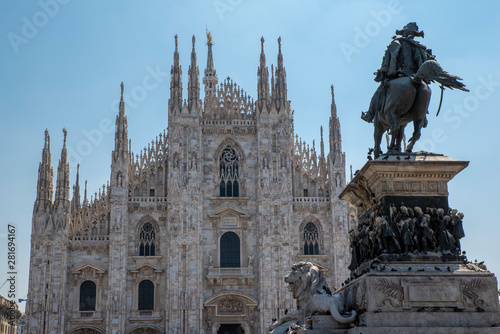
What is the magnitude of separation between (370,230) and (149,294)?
30200mm

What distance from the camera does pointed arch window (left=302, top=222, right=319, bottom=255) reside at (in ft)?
Answer: 127

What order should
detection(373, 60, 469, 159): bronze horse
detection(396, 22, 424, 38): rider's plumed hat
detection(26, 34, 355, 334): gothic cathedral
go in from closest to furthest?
1. detection(373, 60, 469, 159): bronze horse
2. detection(396, 22, 424, 38): rider's plumed hat
3. detection(26, 34, 355, 334): gothic cathedral

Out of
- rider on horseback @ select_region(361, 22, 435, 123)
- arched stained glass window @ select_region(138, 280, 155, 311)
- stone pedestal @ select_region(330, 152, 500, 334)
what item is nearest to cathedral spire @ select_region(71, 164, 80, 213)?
arched stained glass window @ select_region(138, 280, 155, 311)

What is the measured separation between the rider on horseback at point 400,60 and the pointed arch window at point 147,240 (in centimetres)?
2998

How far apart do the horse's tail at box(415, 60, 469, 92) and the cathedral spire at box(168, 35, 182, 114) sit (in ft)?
102

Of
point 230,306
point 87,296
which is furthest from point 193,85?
point 87,296

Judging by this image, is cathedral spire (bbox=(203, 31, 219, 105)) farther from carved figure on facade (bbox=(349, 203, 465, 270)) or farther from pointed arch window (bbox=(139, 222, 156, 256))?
carved figure on facade (bbox=(349, 203, 465, 270))

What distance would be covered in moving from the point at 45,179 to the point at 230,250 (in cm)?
1195

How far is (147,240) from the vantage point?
3828 centimetres

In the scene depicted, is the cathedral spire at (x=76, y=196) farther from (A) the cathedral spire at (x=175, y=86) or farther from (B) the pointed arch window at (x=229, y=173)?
(B) the pointed arch window at (x=229, y=173)

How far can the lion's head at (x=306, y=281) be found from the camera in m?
9.00

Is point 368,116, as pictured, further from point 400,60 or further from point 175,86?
point 175,86

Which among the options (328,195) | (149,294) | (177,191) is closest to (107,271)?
(149,294)

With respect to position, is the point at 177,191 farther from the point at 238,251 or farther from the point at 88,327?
the point at 88,327
